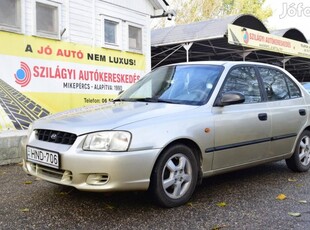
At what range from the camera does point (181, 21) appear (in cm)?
3356

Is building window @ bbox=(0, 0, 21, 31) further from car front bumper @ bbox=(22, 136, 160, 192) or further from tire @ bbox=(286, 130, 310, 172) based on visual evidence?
tire @ bbox=(286, 130, 310, 172)

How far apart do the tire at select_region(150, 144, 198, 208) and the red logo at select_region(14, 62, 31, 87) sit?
194 inches

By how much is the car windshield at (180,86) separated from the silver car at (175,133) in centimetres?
1

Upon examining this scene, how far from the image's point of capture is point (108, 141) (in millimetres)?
3734

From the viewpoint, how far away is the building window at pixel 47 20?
854 centimetres

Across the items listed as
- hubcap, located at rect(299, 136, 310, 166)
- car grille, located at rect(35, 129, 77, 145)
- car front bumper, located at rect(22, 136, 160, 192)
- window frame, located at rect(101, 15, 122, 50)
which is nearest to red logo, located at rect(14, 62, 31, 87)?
window frame, located at rect(101, 15, 122, 50)

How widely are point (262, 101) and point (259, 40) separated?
9.61 meters

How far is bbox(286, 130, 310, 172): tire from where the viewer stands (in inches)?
231

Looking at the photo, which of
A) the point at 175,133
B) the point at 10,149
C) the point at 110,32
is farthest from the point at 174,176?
the point at 110,32

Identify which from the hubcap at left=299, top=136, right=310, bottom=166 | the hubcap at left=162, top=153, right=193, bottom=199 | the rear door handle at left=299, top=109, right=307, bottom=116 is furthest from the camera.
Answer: the hubcap at left=299, top=136, right=310, bottom=166

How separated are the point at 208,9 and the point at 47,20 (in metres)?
27.4

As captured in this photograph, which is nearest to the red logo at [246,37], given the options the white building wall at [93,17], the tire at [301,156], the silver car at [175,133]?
the white building wall at [93,17]

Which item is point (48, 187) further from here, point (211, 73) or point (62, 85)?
point (62, 85)

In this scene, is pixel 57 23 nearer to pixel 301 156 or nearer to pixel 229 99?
pixel 229 99
